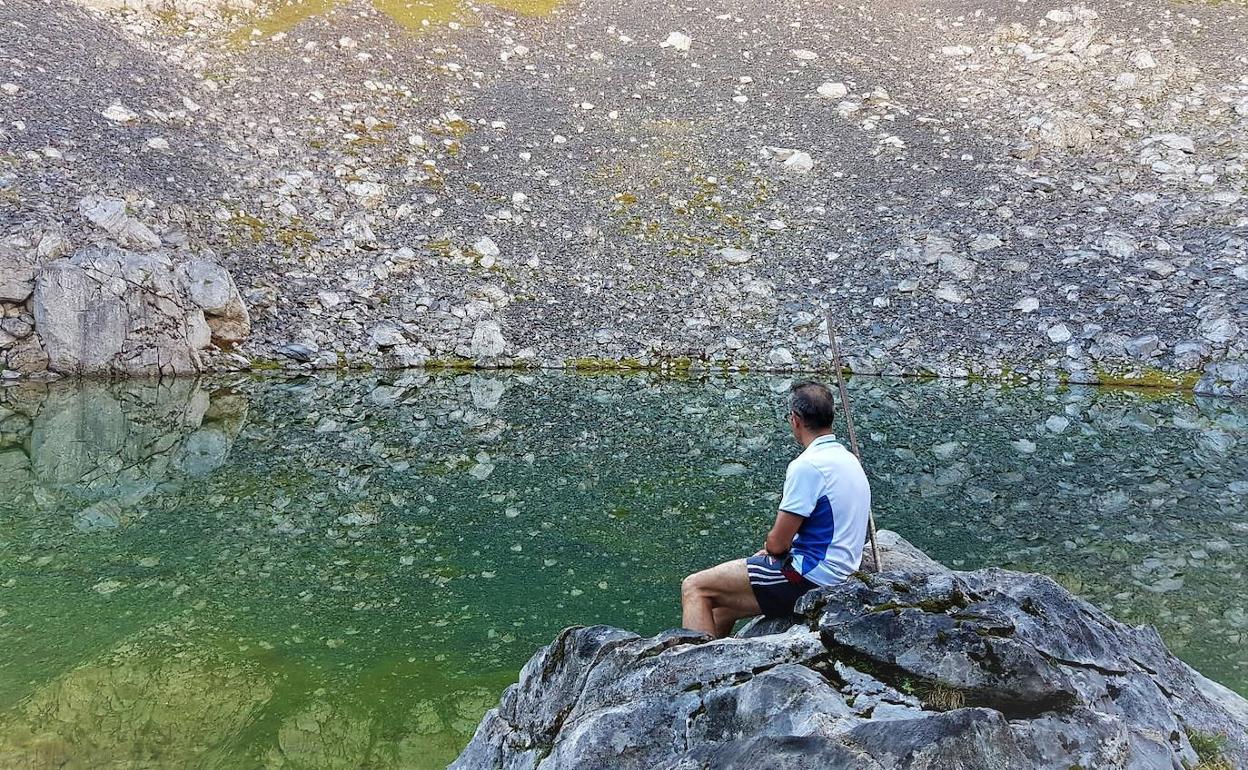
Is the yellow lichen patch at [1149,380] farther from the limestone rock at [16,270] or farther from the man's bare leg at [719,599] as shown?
the limestone rock at [16,270]

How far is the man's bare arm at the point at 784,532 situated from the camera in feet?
18.7

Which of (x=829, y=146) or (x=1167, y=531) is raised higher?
(x=829, y=146)

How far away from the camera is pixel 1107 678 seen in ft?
14.2

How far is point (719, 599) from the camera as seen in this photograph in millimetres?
6242

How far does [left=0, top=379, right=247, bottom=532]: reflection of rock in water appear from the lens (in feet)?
40.3

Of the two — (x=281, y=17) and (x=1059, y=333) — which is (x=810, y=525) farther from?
(x=281, y=17)

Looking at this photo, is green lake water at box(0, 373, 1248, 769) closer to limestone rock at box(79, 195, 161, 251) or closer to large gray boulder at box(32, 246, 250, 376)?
large gray boulder at box(32, 246, 250, 376)

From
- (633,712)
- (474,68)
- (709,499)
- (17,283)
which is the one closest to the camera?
(633,712)

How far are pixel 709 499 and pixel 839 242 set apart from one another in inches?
653

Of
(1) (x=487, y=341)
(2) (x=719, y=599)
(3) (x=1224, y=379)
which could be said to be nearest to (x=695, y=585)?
(2) (x=719, y=599)

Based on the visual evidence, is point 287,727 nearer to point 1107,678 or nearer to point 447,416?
point 1107,678

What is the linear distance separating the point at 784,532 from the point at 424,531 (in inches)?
255

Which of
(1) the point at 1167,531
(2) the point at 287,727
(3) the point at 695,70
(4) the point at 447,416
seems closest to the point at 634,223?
(3) the point at 695,70

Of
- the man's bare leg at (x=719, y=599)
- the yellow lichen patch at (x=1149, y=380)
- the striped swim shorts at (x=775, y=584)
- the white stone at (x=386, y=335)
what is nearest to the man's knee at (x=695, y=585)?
the man's bare leg at (x=719, y=599)
